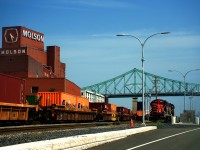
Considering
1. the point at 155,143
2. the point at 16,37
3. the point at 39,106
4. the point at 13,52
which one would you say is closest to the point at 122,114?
the point at 39,106

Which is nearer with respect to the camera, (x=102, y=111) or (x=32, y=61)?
(x=102, y=111)

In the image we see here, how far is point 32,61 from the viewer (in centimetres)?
10462

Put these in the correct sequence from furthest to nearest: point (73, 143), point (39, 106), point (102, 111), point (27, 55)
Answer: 1. point (27, 55)
2. point (102, 111)
3. point (39, 106)
4. point (73, 143)

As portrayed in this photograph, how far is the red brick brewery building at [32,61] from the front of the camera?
92062mm

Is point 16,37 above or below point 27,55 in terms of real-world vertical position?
above

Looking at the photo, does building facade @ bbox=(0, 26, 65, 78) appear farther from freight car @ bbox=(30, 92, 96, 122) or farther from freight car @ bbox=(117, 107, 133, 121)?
freight car @ bbox=(30, 92, 96, 122)

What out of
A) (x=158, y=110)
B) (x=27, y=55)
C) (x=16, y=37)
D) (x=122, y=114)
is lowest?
(x=122, y=114)

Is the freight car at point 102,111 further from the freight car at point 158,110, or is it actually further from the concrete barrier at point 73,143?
the concrete barrier at point 73,143

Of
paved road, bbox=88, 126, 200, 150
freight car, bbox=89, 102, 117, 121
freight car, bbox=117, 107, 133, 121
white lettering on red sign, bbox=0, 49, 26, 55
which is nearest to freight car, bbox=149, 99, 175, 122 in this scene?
freight car, bbox=89, 102, 117, 121

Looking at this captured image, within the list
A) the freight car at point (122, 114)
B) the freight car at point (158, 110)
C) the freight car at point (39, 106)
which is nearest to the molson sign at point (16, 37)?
the freight car at point (122, 114)

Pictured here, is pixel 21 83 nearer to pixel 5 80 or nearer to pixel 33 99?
pixel 5 80

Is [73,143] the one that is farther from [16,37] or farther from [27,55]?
[16,37]

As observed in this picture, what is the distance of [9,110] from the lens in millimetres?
30344

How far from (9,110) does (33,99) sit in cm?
969
